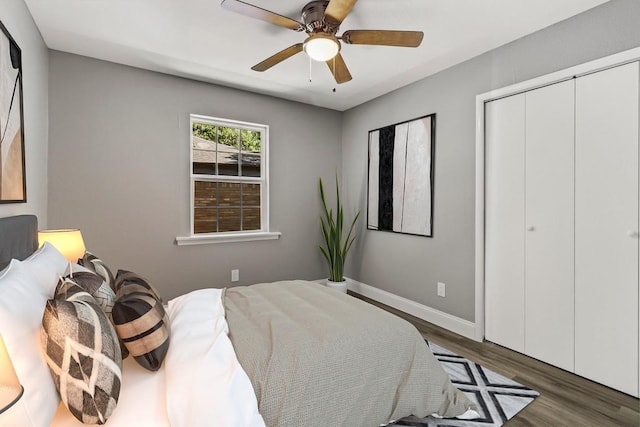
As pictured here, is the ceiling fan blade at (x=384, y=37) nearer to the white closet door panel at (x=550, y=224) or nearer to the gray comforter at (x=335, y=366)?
the white closet door panel at (x=550, y=224)

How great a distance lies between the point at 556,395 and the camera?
6.50 feet

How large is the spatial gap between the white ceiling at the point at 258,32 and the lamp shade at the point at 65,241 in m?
1.49

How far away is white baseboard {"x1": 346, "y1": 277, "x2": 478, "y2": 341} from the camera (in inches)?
113

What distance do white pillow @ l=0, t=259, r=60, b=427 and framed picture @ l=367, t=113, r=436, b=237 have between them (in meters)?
2.95

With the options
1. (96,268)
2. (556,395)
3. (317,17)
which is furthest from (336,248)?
(96,268)

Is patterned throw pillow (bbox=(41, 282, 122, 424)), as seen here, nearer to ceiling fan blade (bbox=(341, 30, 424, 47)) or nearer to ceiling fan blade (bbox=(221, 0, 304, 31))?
ceiling fan blade (bbox=(221, 0, 304, 31))

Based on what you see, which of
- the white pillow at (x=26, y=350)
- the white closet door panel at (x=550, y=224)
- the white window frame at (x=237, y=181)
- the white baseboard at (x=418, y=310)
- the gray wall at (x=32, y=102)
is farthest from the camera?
the white window frame at (x=237, y=181)

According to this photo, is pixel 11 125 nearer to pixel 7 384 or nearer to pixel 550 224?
pixel 7 384

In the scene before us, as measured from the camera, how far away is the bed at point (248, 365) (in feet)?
3.08

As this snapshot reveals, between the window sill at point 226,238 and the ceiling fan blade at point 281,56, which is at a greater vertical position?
the ceiling fan blade at point 281,56

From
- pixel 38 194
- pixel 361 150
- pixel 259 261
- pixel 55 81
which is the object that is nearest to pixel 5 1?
pixel 55 81

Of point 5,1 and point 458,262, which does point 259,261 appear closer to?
point 458,262

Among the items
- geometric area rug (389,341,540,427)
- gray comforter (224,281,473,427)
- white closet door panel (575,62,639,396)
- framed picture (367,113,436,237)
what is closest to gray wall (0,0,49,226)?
gray comforter (224,281,473,427)

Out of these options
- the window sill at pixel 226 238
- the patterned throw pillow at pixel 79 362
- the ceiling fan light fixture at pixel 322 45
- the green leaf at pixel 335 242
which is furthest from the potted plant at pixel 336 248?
the patterned throw pillow at pixel 79 362
